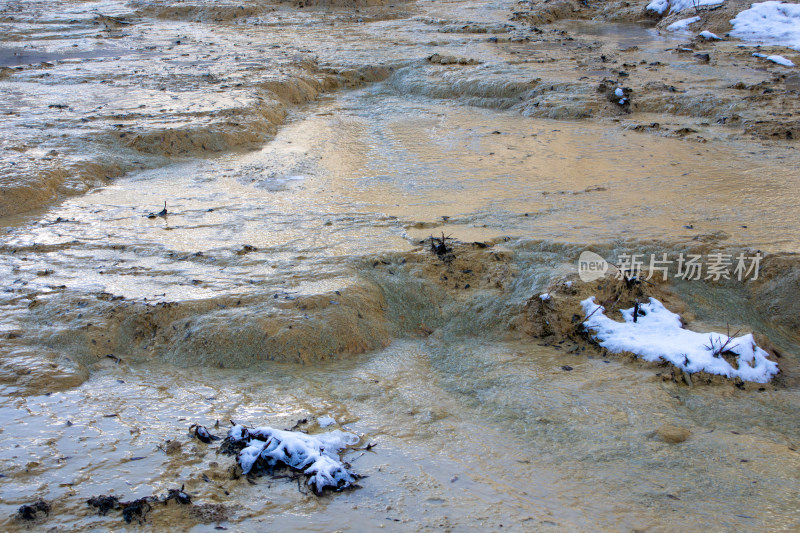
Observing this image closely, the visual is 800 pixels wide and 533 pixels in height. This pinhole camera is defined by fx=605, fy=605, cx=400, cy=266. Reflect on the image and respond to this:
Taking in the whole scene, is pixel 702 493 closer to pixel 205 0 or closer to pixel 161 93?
pixel 161 93

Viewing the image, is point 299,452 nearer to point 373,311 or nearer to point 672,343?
point 373,311

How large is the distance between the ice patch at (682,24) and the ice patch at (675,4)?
1.66 ft

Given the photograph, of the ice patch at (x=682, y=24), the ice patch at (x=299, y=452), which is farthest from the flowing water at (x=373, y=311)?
the ice patch at (x=682, y=24)

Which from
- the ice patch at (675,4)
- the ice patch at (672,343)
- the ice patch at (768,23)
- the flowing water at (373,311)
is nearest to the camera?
the flowing water at (373,311)

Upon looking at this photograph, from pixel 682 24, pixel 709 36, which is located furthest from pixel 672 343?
pixel 682 24

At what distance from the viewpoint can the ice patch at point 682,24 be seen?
11390mm

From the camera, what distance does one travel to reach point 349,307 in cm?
358

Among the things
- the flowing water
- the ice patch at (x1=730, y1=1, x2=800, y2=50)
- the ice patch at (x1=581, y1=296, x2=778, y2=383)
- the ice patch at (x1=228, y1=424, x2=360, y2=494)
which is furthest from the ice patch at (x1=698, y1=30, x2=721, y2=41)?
the ice patch at (x1=228, y1=424, x2=360, y2=494)

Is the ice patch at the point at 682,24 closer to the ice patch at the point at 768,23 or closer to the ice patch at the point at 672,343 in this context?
the ice patch at the point at 768,23

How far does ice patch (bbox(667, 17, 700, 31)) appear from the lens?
11.4m

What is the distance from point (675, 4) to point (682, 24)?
1.25 meters

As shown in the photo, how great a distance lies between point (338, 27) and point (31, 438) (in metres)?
11.9

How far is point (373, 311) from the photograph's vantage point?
3.65m

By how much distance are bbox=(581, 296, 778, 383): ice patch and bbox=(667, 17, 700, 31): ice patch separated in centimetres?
990
